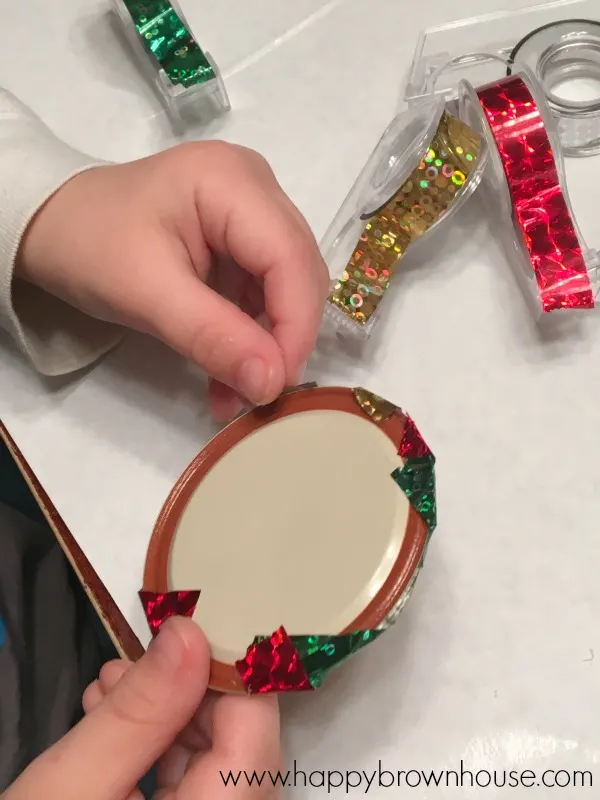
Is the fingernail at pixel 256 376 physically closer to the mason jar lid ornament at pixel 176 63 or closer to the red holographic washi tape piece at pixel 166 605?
the red holographic washi tape piece at pixel 166 605

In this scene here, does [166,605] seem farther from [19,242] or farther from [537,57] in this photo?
[537,57]

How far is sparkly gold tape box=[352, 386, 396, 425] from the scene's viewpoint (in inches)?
14.3

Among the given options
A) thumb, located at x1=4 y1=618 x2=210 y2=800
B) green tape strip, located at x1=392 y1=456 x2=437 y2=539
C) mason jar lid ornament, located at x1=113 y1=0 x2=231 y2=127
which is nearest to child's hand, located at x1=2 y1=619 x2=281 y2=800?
thumb, located at x1=4 y1=618 x2=210 y2=800

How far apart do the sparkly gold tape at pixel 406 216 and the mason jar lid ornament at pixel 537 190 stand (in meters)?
0.02

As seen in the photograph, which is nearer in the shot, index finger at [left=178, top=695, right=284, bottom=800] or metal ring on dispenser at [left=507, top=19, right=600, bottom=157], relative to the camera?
index finger at [left=178, top=695, right=284, bottom=800]

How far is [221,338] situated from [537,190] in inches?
8.9

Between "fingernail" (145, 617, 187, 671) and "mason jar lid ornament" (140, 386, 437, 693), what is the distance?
0.04 feet

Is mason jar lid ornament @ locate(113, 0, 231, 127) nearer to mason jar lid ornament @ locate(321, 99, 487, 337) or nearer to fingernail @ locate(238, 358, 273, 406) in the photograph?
mason jar lid ornament @ locate(321, 99, 487, 337)

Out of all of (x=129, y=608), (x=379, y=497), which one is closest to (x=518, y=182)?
(x=379, y=497)

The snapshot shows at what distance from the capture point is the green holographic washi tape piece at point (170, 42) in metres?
0.53

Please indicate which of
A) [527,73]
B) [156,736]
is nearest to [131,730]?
[156,736]

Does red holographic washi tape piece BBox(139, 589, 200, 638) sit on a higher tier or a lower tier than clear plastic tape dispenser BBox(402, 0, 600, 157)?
lower

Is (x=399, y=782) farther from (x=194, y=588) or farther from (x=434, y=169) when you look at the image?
(x=434, y=169)

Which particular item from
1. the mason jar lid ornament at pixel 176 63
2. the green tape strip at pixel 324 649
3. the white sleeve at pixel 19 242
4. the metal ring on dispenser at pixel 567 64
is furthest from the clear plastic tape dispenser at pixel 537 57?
the green tape strip at pixel 324 649
